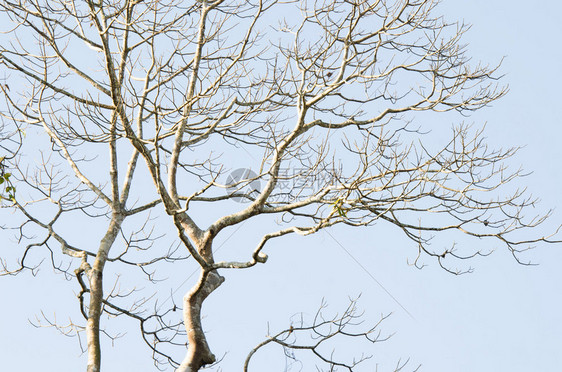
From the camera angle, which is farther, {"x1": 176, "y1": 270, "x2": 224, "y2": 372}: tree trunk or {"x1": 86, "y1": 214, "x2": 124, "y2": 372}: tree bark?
{"x1": 86, "y1": 214, "x2": 124, "y2": 372}: tree bark

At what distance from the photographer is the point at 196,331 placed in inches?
278

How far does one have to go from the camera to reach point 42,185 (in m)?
8.40

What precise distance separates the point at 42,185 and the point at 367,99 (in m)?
3.67

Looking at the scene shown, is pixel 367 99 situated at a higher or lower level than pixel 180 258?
higher

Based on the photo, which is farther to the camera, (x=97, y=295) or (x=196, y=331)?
(x=97, y=295)

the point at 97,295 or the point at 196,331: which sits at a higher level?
the point at 97,295

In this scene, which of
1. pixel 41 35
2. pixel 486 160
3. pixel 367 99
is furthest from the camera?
pixel 367 99

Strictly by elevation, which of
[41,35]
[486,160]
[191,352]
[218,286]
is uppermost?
[41,35]

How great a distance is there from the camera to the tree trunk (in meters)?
7.00

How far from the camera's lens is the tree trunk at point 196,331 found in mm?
7004

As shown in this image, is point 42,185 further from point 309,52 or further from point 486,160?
point 486,160

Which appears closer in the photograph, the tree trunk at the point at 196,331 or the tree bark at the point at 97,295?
the tree trunk at the point at 196,331

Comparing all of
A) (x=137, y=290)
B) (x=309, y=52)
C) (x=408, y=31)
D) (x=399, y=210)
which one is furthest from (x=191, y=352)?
(x=408, y=31)

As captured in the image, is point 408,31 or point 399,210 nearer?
point 399,210
